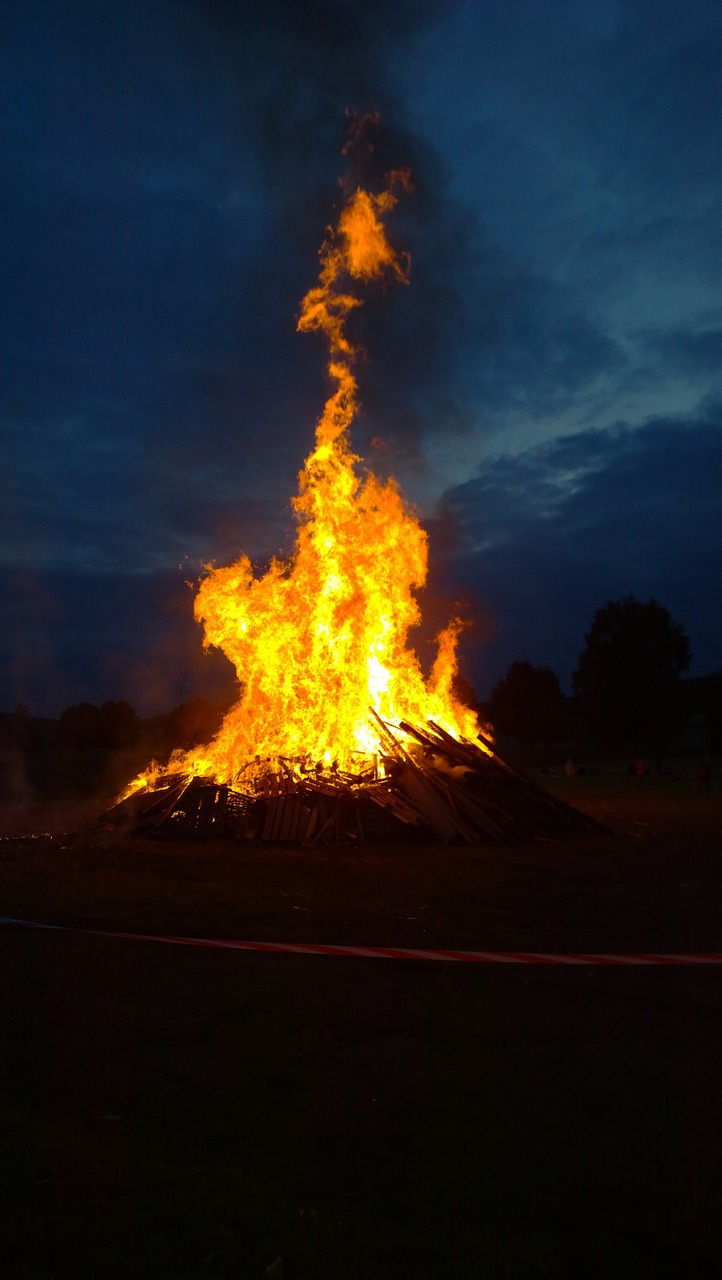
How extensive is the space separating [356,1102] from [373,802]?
43.2ft

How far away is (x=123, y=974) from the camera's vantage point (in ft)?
24.7

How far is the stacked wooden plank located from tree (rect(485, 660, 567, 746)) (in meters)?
55.9

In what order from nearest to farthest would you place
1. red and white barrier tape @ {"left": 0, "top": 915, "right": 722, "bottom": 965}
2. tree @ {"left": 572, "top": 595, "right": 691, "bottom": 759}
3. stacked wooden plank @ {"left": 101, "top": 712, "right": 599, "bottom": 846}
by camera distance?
red and white barrier tape @ {"left": 0, "top": 915, "right": 722, "bottom": 965}, stacked wooden plank @ {"left": 101, "top": 712, "right": 599, "bottom": 846}, tree @ {"left": 572, "top": 595, "right": 691, "bottom": 759}

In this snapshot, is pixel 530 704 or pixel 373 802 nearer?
pixel 373 802

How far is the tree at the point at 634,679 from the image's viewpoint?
52.7 metres

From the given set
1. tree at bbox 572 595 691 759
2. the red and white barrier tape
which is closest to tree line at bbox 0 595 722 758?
tree at bbox 572 595 691 759

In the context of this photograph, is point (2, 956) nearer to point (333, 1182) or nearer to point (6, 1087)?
point (6, 1087)

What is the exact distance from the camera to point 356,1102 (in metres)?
4.89

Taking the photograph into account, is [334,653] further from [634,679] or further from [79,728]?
[79,728]

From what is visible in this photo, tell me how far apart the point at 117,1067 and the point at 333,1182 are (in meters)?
1.94

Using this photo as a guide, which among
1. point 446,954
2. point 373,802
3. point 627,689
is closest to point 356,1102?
point 446,954

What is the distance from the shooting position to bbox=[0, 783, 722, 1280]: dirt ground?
3.49 m

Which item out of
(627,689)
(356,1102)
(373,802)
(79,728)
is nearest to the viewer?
(356,1102)

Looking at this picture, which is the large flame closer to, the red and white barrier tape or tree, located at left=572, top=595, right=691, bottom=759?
the red and white barrier tape
